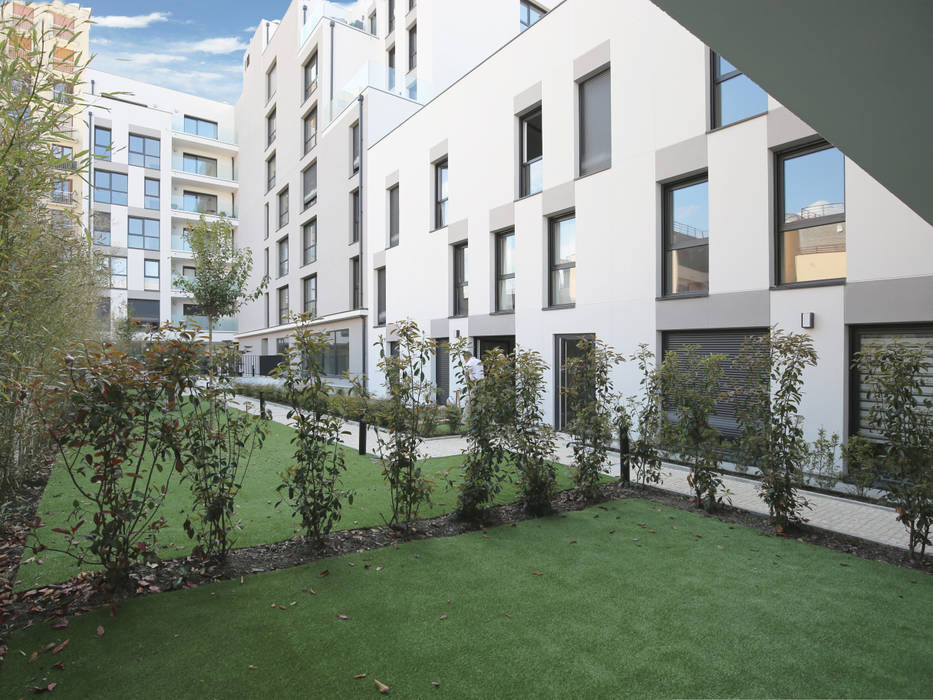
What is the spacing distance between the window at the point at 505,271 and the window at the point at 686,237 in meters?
4.29

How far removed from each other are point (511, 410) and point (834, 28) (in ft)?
13.6

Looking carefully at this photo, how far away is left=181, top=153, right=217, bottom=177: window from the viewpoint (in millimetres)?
33312

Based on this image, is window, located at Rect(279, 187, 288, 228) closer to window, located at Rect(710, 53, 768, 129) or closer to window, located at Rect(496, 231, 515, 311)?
window, located at Rect(496, 231, 515, 311)

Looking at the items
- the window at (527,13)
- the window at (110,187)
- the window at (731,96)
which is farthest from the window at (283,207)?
the window at (731,96)

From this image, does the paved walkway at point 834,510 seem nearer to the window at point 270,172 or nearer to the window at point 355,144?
the window at point 355,144

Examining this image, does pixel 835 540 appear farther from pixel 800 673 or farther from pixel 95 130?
pixel 95 130

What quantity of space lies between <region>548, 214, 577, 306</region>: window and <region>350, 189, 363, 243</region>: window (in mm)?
10833

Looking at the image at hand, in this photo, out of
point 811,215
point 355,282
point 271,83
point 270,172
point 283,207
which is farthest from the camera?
point 270,172

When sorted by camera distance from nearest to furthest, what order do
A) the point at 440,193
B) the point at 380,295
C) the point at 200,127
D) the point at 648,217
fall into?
1. the point at 648,217
2. the point at 440,193
3. the point at 380,295
4. the point at 200,127

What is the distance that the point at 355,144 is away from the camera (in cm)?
2036

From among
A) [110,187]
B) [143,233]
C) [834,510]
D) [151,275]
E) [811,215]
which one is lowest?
[834,510]

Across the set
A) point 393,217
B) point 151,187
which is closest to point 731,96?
point 393,217

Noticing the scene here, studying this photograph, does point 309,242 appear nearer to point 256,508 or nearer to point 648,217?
point 648,217

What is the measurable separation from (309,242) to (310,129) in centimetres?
566
